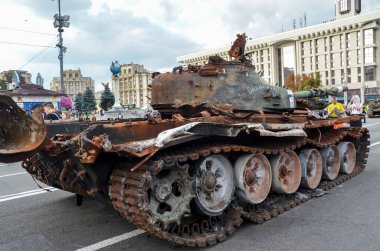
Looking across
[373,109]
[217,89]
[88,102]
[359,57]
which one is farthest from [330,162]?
[359,57]

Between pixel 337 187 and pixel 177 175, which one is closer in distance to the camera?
pixel 177 175

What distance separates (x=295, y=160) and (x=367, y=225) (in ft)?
5.74

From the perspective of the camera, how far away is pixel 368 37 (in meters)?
77.7

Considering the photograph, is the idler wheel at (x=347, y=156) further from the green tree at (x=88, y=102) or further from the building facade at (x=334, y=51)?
the building facade at (x=334, y=51)

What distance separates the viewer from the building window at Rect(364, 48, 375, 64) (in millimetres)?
77062

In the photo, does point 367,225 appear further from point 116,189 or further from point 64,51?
point 64,51

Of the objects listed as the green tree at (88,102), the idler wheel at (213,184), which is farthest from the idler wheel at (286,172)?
the green tree at (88,102)

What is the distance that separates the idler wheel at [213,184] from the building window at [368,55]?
80.3m

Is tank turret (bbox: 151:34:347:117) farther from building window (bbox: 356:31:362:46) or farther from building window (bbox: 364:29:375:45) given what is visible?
building window (bbox: 356:31:362:46)

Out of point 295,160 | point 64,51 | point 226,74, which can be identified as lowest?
→ point 295,160

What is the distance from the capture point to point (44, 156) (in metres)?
5.40

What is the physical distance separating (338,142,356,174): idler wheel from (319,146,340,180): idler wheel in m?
0.27

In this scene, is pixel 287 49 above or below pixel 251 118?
above

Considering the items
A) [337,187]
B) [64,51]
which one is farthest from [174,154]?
[64,51]
